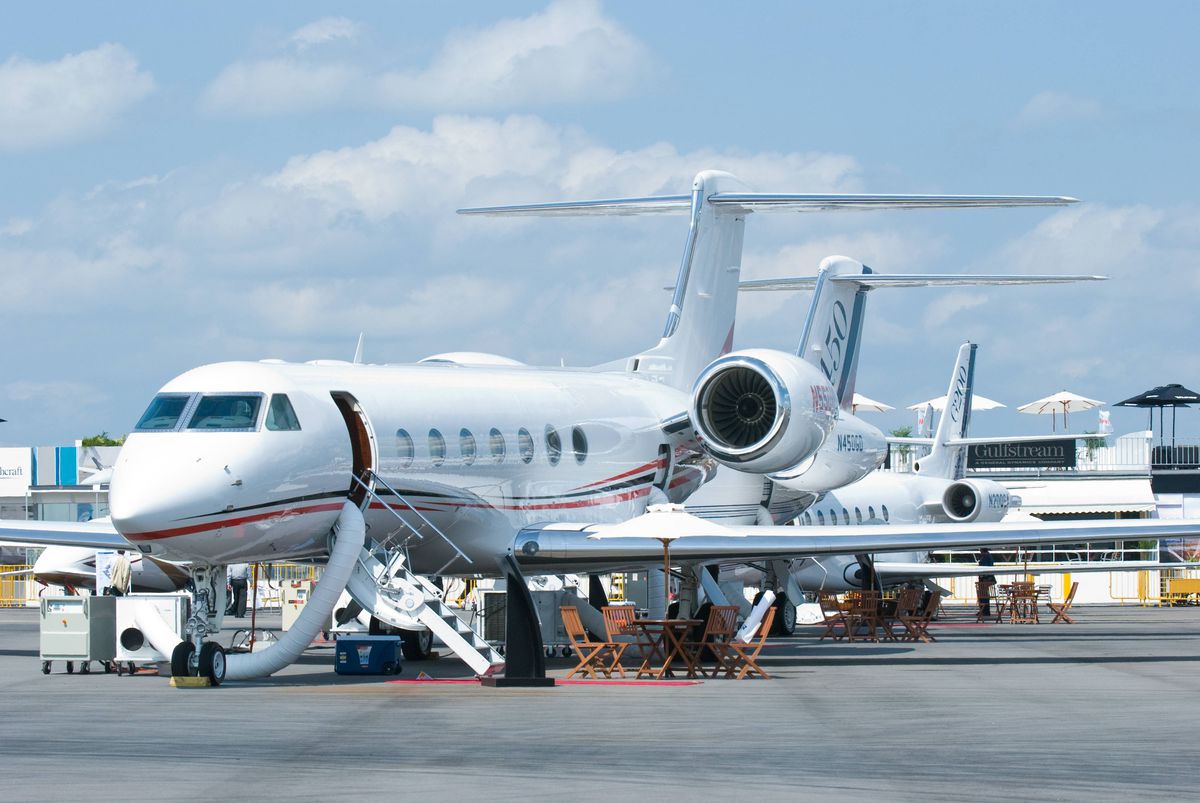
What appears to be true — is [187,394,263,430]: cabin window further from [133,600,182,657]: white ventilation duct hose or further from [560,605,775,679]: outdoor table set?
[560,605,775,679]: outdoor table set

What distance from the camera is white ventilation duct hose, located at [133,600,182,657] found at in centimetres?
1988

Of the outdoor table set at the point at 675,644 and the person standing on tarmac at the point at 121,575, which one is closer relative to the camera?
the outdoor table set at the point at 675,644

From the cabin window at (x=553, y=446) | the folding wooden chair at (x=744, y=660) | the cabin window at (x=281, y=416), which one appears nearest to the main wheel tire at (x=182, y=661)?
the cabin window at (x=281, y=416)

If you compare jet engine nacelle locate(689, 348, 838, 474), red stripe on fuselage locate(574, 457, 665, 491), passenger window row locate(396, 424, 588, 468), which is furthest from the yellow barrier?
jet engine nacelle locate(689, 348, 838, 474)

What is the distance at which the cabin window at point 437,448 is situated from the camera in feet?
71.3

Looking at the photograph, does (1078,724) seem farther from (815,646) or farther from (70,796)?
(815,646)

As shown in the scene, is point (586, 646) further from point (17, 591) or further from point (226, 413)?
point (17, 591)

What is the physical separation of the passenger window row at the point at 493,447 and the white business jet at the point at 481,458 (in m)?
0.03

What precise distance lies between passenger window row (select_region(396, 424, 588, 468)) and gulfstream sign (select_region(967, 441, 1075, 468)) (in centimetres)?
5206

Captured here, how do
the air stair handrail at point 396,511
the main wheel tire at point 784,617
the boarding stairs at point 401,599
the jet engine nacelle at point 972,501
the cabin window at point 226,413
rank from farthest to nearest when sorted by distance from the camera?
the jet engine nacelle at point 972,501 → the main wheel tire at point 784,617 → the air stair handrail at point 396,511 → the boarding stairs at point 401,599 → the cabin window at point 226,413

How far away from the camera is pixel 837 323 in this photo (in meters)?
33.6

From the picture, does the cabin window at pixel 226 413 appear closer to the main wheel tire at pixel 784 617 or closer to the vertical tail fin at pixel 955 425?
the main wheel tire at pixel 784 617

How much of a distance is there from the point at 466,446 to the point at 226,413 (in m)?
3.95

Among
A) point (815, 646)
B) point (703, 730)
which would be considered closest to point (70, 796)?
point (703, 730)
